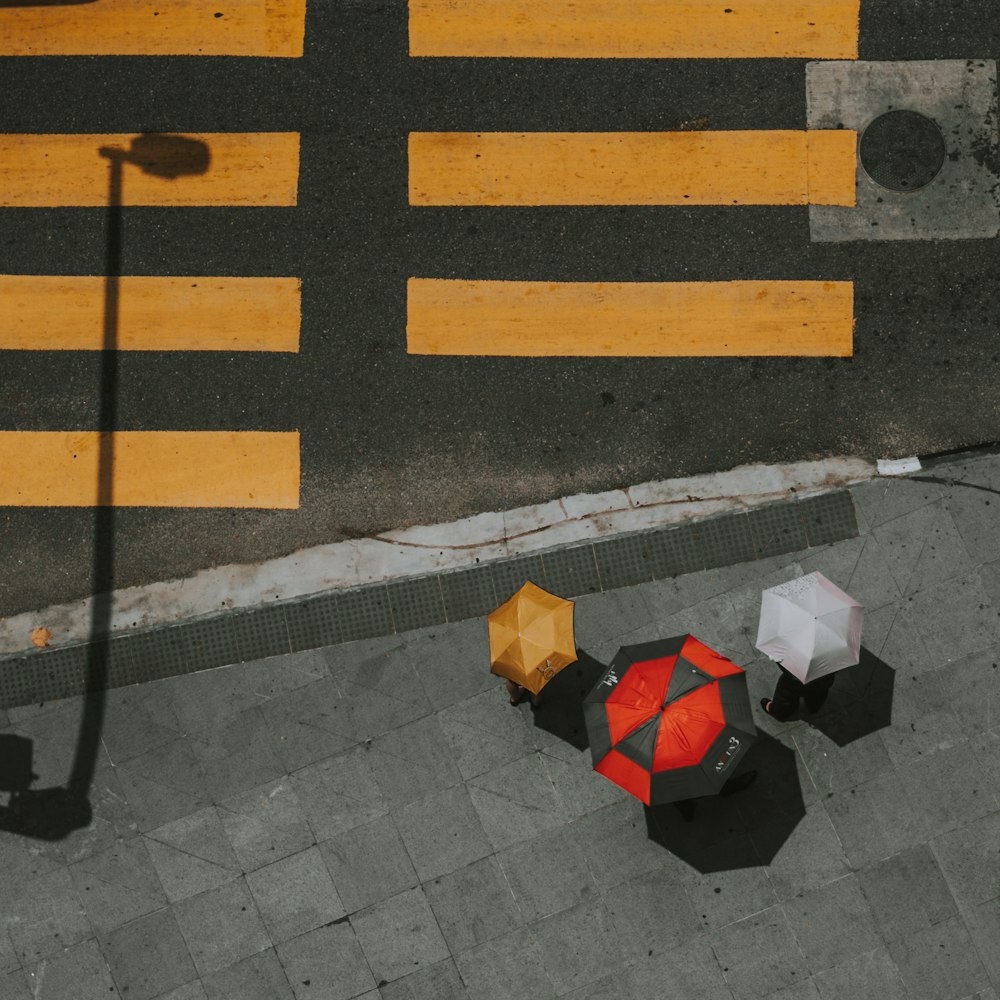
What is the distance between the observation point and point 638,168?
9.48 m

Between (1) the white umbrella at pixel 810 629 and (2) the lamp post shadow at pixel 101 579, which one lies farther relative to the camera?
(2) the lamp post shadow at pixel 101 579

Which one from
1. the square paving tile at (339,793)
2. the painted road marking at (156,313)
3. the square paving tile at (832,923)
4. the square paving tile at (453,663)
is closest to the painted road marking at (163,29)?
the painted road marking at (156,313)

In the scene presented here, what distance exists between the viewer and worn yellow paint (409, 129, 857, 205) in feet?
30.9

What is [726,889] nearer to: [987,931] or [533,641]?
[987,931]

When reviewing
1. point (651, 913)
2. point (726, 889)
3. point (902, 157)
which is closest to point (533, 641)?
point (651, 913)

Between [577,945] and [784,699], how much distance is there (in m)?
2.59

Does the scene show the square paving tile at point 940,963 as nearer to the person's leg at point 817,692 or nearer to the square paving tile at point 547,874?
→ the person's leg at point 817,692

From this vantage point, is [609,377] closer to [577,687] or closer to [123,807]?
[577,687]

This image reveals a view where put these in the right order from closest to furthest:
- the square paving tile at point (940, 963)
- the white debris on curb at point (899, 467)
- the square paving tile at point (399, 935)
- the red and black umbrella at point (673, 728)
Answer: the red and black umbrella at point (673, 728)
the square paving tile at point (940, 963)
the square paving tile at point (399, 935)
the white debris on curb at point (899, 467)

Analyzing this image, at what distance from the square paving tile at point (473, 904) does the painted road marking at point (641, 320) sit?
4392 millimetres

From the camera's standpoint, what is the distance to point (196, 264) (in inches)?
376

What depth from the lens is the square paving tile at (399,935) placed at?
870 centimetres

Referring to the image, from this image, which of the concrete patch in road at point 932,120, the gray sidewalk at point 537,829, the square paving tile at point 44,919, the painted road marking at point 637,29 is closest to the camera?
the gray sidewalk at point 537,829

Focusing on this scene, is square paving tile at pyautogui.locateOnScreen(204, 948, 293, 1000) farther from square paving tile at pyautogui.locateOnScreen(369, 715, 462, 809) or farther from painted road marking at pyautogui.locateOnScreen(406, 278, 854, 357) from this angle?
painted road marking at pyautogui.locateOnScreen(406, 278, 854, 357)
